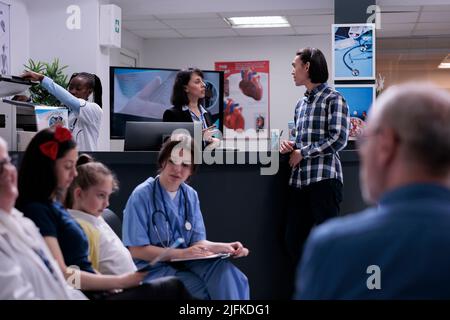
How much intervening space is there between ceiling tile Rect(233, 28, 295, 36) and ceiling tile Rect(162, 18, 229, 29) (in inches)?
14.6

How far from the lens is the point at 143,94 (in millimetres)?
5945

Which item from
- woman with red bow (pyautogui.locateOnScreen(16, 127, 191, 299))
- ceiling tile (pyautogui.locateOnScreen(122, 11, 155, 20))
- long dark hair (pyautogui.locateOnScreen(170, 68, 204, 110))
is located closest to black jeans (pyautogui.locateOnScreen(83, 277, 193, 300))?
woman with red bow (pyautogui.locateOnScreen(16, 127, 191, 299))

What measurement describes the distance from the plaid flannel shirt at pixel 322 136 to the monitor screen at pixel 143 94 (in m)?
2.28

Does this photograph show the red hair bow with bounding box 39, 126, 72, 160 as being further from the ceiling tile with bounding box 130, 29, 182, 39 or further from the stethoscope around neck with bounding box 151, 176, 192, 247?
the ceiling tile with bounding box 130, 29, 182, 39

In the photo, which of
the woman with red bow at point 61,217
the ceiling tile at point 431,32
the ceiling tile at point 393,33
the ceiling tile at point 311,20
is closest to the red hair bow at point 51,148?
the woman with red bow at point 61,217

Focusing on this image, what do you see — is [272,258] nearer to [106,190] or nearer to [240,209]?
[240,209]

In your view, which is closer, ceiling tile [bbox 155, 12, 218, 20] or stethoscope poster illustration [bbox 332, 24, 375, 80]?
stethoscope poster illustration [bbox 332, 24, 375, 80]

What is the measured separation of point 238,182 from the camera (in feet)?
10.1

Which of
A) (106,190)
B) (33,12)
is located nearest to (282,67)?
(33,12)

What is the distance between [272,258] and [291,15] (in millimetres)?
4426

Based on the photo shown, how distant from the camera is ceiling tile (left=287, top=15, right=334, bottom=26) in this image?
7152mm

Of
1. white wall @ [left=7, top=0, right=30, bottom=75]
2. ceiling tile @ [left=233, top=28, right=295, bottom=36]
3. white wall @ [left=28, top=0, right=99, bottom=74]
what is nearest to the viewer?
white wall @ [left=7, top=0, right=30, bottom=75]

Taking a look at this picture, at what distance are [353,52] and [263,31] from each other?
9.23 feet

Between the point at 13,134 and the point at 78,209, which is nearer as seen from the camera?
the point at 78,209
